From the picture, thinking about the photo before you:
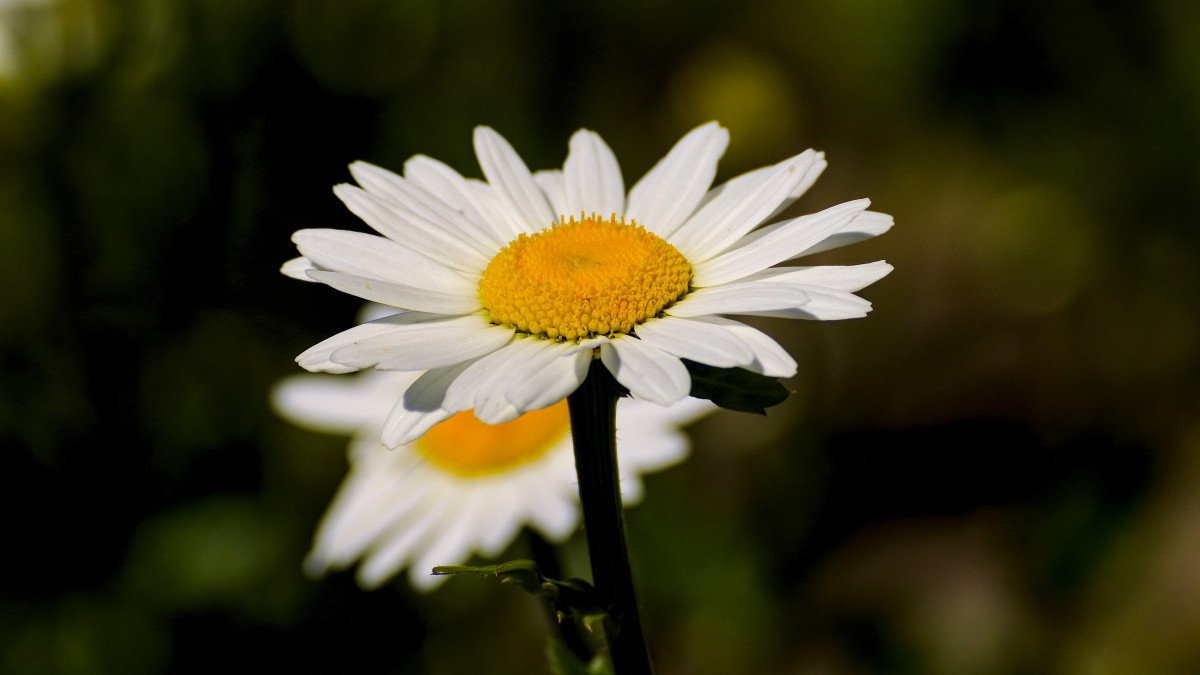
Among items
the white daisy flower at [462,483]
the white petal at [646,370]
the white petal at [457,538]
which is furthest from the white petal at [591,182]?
the white petal at [457,538]

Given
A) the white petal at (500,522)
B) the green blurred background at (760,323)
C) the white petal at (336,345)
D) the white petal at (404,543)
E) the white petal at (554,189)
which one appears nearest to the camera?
the white petal at (336,345)

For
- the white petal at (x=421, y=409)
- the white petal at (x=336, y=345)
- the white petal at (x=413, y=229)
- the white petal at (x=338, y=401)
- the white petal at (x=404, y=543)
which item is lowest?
the white petal at (x=404, y=543)

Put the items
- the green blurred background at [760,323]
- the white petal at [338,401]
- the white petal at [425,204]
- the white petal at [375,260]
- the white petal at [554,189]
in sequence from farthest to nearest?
the green blurred background at [760,323] < the white petal at [338,401] < the white petal at [554,189] < the white petal at [425,204] < the white petal at [375,260]

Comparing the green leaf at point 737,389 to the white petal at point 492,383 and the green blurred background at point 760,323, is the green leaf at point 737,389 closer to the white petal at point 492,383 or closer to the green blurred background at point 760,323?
the white petal at point 492,383

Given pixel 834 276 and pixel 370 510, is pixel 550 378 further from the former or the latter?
pixel 370 510

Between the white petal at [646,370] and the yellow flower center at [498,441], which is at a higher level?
the white petal at [646,370]

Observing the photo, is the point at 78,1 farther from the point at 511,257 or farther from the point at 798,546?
the point at 798,546

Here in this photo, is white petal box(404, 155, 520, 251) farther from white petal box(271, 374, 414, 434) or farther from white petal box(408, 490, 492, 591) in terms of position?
white petal box(271, 374, 414, 434)

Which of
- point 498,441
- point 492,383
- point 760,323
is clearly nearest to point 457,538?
point 498,441
